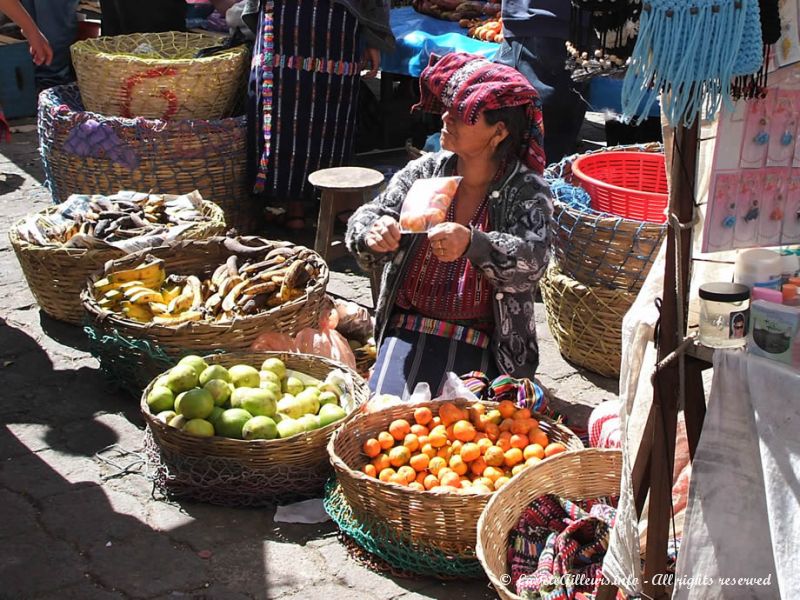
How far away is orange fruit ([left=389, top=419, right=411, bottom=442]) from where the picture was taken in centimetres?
333

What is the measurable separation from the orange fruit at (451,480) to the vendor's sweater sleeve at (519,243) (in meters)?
0.74

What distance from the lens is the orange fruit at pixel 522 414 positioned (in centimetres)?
333

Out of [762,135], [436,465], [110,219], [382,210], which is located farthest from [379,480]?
[110,219]

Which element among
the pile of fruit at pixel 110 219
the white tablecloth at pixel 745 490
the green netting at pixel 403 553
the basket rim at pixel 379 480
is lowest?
the green netting at pixel 403 553

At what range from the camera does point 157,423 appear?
134 inches

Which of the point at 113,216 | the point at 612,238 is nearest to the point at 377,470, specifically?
the point at 612,238

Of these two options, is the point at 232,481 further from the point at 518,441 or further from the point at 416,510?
the point at 518,441

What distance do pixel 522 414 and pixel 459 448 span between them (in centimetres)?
25

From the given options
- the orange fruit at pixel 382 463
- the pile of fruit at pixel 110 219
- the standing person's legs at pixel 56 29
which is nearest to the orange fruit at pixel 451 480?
the orange fruit at pixel 382 463

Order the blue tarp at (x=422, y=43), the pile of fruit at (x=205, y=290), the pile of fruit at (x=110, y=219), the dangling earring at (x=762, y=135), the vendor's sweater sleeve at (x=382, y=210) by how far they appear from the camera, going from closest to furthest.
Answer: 1. the dangling earring at (x=762, y=135)
2. the vendor's sweater sleeve at (x=382, y=210)
3. the pile of fruit at (x=205, y=290)
4. the pile of fruit at (x=110, y=219)
5. the blue tarp at (x=422, y=43)

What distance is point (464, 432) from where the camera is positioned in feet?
10.7

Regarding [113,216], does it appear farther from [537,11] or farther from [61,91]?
[537,11]

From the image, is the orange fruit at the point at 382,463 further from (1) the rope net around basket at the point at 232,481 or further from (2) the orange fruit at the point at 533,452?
(2) the orange fruit at the point at 533,452

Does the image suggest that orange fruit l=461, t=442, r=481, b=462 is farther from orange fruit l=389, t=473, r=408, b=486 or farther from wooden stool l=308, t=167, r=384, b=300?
wooden stool l=308, t=167, r=384, b=300
